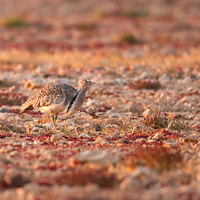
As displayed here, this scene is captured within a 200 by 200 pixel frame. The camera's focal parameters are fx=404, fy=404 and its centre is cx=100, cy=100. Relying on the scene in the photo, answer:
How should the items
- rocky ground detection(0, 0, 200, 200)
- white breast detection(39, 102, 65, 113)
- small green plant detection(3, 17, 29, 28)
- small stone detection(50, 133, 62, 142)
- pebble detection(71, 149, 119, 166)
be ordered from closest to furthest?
rocky ground detection(0, 0, 200, 200) → pebble detection(71, 149, 119, 166) → small stone detection(50, 133, 62, 142) → white breast detection(39, 102, 65, 113) → small green plant detection(3, 17, 29, 28)

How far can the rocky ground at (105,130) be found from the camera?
473cm

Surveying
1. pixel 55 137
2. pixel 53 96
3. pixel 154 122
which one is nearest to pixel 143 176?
pixel 55 137

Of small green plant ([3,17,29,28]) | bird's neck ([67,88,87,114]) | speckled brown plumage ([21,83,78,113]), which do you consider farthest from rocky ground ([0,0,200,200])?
small green plant ([3,17,29,28])

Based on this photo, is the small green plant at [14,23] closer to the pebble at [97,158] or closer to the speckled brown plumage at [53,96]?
the speckled brown plumage at [53,96]

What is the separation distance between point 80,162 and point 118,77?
321 inches

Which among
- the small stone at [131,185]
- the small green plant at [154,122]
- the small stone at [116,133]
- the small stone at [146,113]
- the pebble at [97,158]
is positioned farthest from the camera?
the small stone at [146,113]

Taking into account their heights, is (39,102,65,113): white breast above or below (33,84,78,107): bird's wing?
below

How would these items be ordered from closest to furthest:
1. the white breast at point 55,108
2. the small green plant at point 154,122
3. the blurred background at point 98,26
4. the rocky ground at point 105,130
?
1. the rocky ground at point 105,130
2. the white breast at point 55,108
3. the small green plant at point 154,122
4. the blurred background at point 98,26

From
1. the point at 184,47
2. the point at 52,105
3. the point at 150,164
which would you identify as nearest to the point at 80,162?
the point at 150,164

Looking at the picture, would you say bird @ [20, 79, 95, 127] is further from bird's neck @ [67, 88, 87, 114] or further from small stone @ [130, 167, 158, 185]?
small stone @ [130, 167, 158, 185]

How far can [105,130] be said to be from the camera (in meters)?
7.78

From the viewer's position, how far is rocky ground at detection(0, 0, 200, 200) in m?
4.73

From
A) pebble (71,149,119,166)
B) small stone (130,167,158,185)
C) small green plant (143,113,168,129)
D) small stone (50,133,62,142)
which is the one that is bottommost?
small green plant (143,113,168,129)

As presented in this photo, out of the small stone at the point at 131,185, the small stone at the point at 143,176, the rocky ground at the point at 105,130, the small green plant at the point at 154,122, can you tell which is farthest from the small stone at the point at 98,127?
the small stone at the point at 131,185
